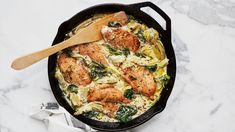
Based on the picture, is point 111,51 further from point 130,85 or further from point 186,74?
point 186,74

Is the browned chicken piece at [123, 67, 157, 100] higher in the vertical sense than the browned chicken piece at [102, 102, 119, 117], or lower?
higher

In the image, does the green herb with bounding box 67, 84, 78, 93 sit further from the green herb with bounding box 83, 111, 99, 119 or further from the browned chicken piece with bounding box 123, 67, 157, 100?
the browned chicken piece with bounding box 123, 67, 157, 100

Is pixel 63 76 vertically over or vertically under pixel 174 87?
over

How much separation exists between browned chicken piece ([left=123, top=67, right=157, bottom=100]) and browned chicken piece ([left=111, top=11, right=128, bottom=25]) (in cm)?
20

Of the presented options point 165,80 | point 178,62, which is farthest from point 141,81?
point 178,62

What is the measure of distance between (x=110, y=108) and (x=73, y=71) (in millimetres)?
206

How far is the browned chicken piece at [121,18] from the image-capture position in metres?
2.07

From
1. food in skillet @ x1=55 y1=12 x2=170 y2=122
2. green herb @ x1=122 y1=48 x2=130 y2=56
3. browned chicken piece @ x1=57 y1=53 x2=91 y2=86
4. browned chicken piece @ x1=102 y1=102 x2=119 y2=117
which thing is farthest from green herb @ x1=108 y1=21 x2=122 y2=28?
browned chicken piece @ x1=102 y1=102 x2=119 y2=117

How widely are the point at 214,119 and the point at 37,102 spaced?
2.42 feet

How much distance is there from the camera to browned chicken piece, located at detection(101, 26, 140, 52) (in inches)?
81.0

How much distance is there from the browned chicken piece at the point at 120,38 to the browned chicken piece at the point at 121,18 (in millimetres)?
38

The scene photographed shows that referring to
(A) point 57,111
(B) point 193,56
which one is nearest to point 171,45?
(B) point 193,56

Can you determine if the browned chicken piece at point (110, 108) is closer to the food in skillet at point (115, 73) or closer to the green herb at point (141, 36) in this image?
the food in skillet at point (115, 73)

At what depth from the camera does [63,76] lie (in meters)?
2.02
